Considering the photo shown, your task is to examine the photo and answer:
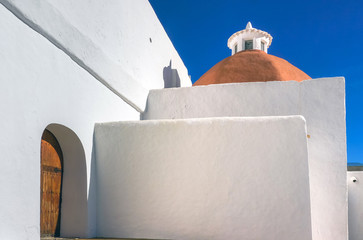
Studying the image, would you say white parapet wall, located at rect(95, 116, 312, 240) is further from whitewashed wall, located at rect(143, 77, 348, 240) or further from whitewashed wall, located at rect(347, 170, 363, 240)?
whitewashed wall, located at rect(347, 170, 363, 240)

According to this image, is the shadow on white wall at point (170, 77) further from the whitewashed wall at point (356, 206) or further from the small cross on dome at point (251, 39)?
the whitewashed wall at point (356, 206)

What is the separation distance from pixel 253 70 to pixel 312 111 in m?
2.66

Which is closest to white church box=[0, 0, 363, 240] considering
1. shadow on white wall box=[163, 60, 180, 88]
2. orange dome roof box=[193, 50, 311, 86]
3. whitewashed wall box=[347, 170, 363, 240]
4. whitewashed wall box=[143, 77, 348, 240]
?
whitewashed wall box=[143, 77, 348, 240]

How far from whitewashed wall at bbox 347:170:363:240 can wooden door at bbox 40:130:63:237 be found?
7.67 metres

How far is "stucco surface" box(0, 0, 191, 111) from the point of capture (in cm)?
329

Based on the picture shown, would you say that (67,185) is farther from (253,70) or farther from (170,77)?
(253,70)

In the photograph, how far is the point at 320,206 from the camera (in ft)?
17.6

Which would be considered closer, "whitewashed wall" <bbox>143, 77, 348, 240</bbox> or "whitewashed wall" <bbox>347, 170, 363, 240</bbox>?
"whitewashed wall" <bbox>143, 77, 348, 240</bbox>

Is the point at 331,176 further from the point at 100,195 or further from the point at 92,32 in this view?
the point at 92,32

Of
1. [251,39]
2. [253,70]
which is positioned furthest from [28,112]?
[251,39]

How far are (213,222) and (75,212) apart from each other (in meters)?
1.89

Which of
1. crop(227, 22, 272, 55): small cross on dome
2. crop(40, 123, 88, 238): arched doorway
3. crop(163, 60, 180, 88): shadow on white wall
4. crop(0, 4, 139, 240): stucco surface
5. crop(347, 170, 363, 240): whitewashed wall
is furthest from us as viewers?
crop(227, 22, 272, 55): small cross on dome

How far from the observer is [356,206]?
7945 mm

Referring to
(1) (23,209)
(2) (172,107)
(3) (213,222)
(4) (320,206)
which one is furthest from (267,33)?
(1) (23,209)
